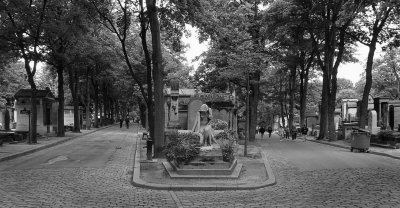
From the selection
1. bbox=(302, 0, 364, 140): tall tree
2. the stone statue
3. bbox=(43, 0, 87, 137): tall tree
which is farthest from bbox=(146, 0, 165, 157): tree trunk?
bbox=(302, 0, 364, 140): tall tree

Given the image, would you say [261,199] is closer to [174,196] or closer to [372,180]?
[174,196]

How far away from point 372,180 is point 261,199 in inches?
156

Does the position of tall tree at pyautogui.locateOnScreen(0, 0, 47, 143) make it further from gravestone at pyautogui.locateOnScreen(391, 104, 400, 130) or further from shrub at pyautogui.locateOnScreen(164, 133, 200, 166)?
gravestone at pyautogui.locateOnScreen(391, 104, 400, 130)

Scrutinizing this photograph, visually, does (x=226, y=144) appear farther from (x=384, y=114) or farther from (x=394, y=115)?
(x=384, y=114)

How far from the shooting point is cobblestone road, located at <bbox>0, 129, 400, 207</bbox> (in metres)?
9.10

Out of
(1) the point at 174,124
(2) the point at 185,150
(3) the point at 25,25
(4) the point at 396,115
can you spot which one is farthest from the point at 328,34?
(2) the point at 185,150

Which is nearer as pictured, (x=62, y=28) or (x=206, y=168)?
(x=206, y=168)

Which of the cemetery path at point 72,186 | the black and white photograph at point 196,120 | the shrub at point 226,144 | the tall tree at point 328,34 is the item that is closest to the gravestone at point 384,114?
the black and white photograph at point 196,120

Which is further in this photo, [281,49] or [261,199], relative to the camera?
[281,49]

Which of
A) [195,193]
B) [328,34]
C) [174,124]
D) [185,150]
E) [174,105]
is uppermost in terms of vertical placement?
[328,34]

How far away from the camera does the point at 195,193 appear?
416 inches

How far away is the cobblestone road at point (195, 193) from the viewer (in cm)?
910

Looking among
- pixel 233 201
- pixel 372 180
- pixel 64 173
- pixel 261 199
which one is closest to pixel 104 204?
pixel 233 201

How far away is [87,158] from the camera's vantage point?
18453mm
